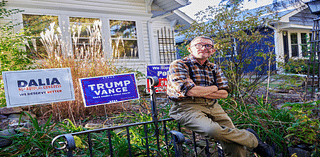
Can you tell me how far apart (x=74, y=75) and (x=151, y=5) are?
5.66m

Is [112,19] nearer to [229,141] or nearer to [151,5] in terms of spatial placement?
[151,5]

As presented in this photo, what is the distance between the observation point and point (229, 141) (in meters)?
2.28

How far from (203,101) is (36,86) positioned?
2.49 meters

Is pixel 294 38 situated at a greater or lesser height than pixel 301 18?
lesser

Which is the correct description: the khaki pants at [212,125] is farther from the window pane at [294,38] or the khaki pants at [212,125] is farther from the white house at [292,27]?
the window pane at [294,38]

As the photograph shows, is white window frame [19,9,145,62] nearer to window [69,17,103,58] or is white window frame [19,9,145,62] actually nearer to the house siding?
window [69,17,103,58]

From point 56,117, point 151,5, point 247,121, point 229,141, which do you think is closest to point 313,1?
point 247,121

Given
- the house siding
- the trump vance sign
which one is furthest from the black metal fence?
the house siding

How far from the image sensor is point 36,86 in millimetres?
3844

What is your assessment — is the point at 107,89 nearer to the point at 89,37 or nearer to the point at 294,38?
the point at 89,37

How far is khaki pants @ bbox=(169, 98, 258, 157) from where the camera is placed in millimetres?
2262

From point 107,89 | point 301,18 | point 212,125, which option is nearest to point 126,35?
point 107,89

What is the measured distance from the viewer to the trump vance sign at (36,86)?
3.69m

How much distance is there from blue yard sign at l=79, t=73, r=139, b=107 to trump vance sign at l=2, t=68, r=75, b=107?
30cm
